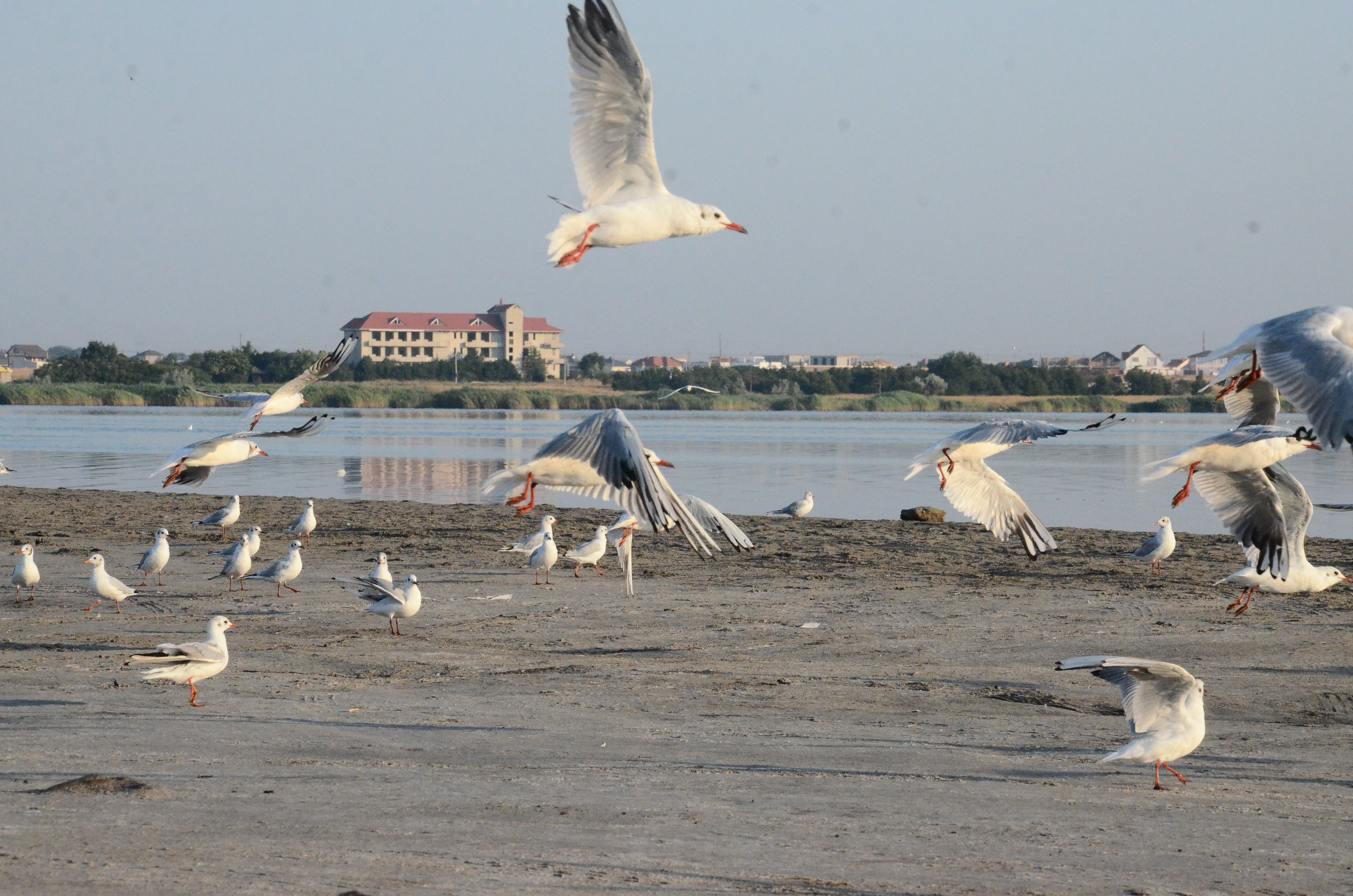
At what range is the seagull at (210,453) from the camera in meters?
12.0

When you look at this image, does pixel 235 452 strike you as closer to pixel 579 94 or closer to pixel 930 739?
pixel 579 94

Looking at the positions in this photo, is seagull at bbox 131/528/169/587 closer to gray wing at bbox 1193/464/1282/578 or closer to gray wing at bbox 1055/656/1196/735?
gray wing at bbox 1193/464/1282/578

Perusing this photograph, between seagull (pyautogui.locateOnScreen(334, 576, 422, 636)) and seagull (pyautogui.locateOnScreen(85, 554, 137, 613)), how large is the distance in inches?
79.5

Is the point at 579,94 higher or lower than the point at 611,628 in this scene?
higher

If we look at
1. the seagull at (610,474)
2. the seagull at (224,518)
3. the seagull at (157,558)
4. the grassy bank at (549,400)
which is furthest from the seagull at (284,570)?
the grassy bank at (549,400)

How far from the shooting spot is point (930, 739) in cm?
751

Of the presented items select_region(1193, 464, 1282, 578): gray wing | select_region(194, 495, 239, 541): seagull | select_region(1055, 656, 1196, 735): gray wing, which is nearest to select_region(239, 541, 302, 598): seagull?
select_region(194, 495, 239, 541): seagull

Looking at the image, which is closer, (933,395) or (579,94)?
(579,94)

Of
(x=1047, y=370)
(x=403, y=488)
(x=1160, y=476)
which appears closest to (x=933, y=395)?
(x=1047, y=370)

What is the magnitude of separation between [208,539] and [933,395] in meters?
72.0

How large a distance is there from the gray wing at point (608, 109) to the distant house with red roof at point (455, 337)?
112787mm

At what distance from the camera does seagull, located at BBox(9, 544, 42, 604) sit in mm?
12180

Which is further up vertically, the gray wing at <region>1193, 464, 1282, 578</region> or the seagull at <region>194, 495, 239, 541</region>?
the gray wing at <region>1193, 464, 1282, 578</region>

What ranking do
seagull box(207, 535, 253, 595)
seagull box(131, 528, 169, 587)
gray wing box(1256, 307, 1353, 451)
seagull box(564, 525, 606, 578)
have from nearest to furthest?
gray wing box(1256, 307, 1353, 451) → seagull box(207, 535, 253, 595) → seagull box(131, 528, 169, 587) → seagull box(564, 525, 606, 578)
